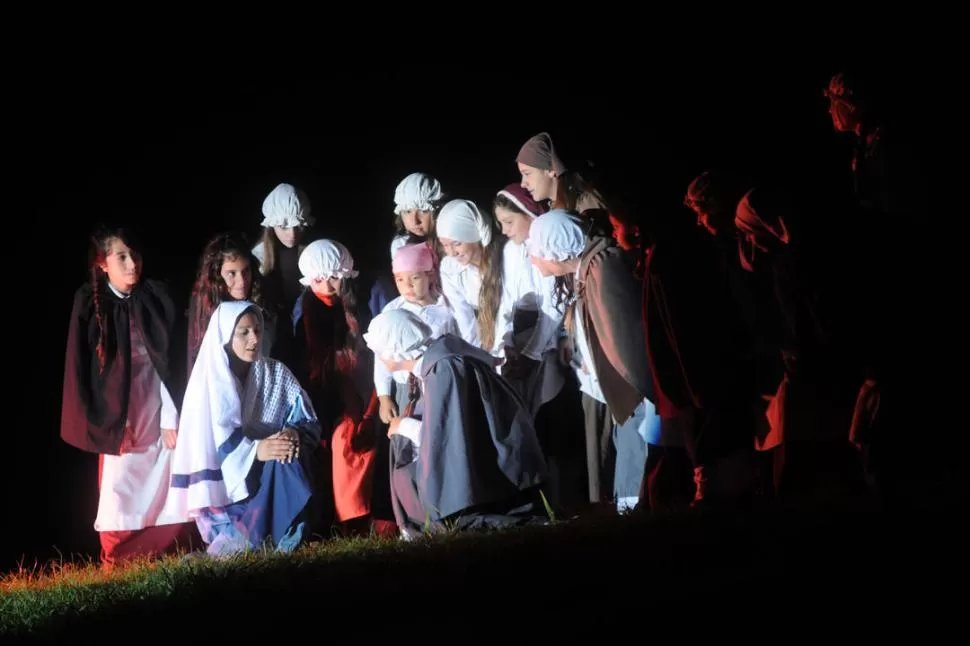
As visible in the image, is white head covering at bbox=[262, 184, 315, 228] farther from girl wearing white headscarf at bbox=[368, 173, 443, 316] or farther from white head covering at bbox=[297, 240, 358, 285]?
girl wearing white headscarf at bbox=[368, 173, 443, 316]

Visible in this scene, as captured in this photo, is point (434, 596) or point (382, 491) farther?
point (382, 491)

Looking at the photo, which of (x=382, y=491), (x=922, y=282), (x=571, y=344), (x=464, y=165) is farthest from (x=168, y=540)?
(x=922, y=282)

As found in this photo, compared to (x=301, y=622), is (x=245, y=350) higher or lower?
higher

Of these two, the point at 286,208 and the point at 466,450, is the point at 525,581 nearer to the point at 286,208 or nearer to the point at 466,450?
the point at 466,450

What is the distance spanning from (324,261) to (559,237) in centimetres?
146

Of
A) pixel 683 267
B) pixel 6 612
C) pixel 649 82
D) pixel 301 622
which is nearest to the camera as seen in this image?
pixel 301 622

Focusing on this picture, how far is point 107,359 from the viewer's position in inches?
289

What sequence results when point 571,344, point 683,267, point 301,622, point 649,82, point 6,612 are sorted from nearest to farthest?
point 301,622 → point 6,612 → point 683,267 → point 571,344 → point 649,82

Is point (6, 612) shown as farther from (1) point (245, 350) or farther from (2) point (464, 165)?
(2) point (464, 165)

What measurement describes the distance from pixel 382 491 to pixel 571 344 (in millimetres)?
1424

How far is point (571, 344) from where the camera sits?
704 cm

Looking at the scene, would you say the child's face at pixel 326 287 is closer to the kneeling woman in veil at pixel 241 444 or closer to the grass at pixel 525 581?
the kneeling woman in veil at pixel 241 444

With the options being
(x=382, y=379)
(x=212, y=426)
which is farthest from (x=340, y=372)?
(x=212, y=426)

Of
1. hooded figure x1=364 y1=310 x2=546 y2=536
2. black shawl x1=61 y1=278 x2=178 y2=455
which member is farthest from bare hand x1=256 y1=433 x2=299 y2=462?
black shawl x1=61 y1=278 x2=178 y2=455
